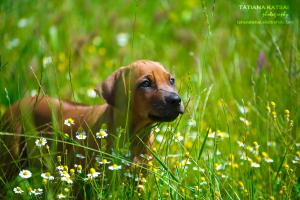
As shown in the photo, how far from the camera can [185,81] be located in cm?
367

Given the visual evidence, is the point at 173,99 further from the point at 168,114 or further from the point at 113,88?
the point at 113,88

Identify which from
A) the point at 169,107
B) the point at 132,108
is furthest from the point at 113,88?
the point at 169,107

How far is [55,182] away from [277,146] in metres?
1.44

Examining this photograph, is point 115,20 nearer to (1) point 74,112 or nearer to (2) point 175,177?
(1) point 74,112

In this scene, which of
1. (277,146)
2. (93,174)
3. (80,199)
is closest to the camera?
(93,174)

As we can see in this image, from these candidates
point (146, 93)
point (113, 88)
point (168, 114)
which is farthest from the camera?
point (113, 88)

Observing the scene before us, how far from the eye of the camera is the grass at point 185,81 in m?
2.87

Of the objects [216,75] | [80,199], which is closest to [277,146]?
[80,199]

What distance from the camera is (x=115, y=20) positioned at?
611cm

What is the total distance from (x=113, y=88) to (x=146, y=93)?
0.71 feet

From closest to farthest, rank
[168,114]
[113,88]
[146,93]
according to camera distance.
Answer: [168,114] < [146,93] < [113,88]

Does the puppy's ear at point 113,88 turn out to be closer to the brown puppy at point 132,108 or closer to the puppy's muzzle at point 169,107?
the brown puppy at point 132,108

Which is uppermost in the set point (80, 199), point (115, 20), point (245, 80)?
point (115, 20)

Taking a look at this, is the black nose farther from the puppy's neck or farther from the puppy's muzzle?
the puppy's neck
